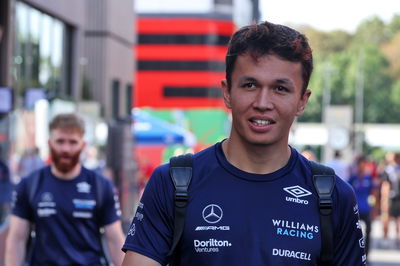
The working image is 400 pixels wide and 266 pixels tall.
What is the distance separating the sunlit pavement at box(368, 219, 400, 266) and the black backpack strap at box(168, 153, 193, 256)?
15.8m

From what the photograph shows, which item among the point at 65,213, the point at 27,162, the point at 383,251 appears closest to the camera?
the point at 65,213

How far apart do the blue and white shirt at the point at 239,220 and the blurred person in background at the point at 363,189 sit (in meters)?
14.1

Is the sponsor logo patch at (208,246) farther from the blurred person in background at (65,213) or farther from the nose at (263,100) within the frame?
the blurred person in background at (65,213)

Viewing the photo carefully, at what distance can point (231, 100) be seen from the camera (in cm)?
376

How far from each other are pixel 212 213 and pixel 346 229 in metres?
0.45

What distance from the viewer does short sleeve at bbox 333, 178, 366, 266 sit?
3.80 metres

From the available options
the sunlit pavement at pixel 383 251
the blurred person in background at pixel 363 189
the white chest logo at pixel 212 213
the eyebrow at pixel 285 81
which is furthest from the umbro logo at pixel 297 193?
the sunlit pavement at pixel 383 251

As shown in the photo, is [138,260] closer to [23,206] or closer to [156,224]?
[156,224]

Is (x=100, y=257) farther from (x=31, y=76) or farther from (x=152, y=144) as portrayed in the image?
(x=152, y=144)

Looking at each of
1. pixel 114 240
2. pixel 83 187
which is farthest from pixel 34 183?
pixel 114 240

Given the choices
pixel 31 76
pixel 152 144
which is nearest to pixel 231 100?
pixel 31 76

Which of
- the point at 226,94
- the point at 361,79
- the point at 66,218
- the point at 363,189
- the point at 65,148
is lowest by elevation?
the point at 361,79

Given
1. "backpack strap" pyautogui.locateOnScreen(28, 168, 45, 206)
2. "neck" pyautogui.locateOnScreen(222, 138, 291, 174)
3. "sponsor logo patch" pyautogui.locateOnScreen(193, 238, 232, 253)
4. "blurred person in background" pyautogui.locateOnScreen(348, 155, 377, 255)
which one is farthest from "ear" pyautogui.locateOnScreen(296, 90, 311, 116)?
A: "blurred person in background" pyautogui.locateOnScreen(348, 155, 377, 255)

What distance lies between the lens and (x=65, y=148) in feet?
25.1
